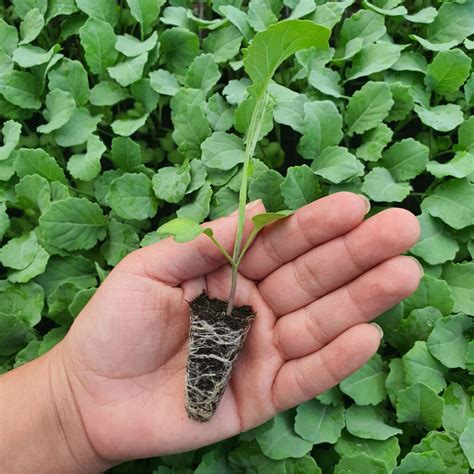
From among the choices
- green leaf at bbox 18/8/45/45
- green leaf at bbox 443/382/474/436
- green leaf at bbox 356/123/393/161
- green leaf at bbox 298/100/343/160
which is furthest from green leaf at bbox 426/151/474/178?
green leaf at bbox 18/8/45/45

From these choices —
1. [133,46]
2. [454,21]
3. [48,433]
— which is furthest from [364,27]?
[48,433]

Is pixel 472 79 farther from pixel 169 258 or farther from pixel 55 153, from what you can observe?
pixel 55 153

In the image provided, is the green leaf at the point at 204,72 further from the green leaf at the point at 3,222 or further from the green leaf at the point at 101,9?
the green leaf at the point at 3,222

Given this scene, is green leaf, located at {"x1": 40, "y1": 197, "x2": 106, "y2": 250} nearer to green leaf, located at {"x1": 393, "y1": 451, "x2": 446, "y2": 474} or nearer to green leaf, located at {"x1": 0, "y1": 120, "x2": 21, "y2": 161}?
green leaf, located at {"x1": 0, "y1": 120, "x2": 21, "y2": 161}

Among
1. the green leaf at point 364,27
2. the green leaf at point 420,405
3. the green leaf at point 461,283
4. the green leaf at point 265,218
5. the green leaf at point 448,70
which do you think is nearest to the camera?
the green leaf at point 265,218

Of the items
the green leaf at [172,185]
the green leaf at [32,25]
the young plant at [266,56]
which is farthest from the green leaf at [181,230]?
the green leaf at [32,25]

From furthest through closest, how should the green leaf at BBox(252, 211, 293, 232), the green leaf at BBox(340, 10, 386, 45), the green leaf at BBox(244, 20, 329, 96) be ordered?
the green leaf at BBox(340, 10, 386, 45) → the green leaf at BBox(252, 211, 293, 232) → the green leaf at BBox(244, 20, 329, 96)
